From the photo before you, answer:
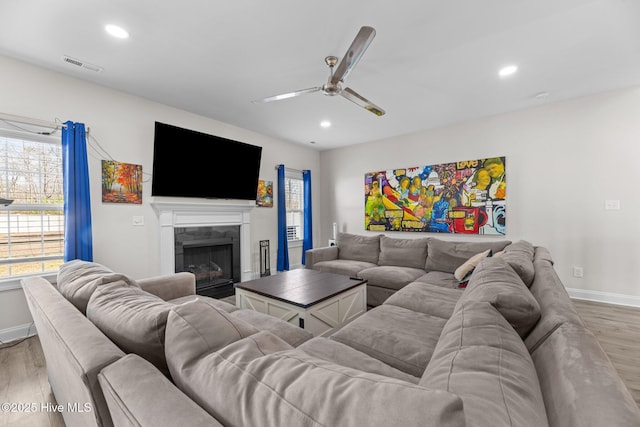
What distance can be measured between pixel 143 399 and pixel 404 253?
3453 mm

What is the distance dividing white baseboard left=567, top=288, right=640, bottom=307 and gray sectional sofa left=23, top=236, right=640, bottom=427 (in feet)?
10.1

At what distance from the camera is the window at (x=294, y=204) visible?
17.6ft

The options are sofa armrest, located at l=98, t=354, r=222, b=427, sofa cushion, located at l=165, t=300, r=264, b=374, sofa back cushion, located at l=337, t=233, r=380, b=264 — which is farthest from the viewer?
sofa back cushion, located at l=337, t=233, r=380, b=264

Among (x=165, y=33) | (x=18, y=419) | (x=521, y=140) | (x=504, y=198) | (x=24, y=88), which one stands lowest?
(x=18, y=419)

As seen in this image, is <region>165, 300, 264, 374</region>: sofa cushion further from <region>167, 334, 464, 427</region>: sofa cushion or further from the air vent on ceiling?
the air vent on ceiling

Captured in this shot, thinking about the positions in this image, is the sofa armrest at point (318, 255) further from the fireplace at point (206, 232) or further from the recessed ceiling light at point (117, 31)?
the recessed ceiling light at point (117, 31)

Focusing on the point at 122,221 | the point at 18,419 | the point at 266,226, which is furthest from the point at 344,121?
the point at 18,419

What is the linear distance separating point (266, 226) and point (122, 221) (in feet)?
7.13

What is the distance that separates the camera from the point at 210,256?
404 centimetres

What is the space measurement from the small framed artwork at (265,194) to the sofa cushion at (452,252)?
279cm

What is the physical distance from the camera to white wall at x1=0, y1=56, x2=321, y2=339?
2.51 m

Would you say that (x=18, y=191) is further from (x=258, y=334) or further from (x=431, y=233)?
(x=431, y=233)

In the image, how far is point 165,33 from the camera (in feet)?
6.88

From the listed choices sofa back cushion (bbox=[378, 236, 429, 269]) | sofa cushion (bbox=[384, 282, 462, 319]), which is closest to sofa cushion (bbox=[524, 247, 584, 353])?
sofa cushion (bbox=[384, 282, 462, 319])
